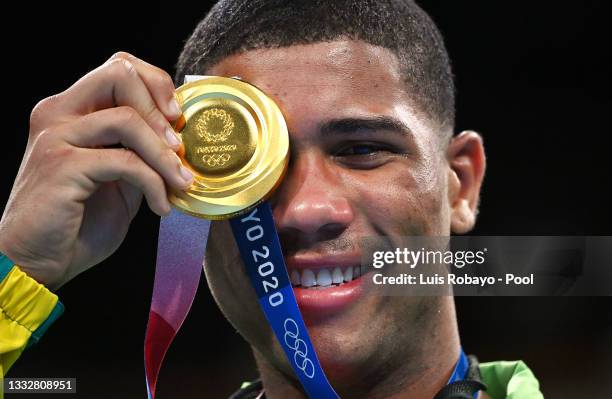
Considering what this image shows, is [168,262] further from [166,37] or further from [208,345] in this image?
[208,345]

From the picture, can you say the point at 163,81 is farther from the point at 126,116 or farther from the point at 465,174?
the point at 465,174

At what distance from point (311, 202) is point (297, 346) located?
0.37 meters

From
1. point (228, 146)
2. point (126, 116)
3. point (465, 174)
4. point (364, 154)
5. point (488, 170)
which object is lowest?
point (488, 170)

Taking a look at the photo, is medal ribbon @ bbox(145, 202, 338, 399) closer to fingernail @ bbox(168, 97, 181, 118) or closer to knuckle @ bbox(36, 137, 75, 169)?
fingernail @ bbox(168, 97, 181, 118)

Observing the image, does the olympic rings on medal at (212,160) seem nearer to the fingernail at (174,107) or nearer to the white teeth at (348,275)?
the fingernail at (174,107)

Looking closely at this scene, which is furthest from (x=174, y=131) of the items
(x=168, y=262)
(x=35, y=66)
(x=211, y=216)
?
(x=35, y=66)

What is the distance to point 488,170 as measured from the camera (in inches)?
185

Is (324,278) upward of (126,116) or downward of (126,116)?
downward

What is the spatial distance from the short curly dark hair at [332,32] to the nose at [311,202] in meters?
0.37

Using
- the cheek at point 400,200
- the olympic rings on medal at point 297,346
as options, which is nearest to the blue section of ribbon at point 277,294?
Answer: the olympic rings on medal at point 297,346

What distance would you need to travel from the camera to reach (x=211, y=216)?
197 cm

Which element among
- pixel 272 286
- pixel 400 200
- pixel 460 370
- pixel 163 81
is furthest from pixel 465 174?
pixel 163 81

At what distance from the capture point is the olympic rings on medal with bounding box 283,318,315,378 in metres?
2.05

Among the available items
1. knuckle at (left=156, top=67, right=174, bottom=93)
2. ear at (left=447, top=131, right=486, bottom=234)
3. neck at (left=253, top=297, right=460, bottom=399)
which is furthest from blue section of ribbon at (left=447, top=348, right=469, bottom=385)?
knuckle at (left=156, top=67, right=174, bottom=93)
